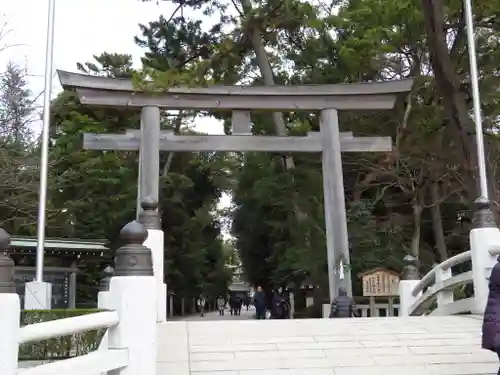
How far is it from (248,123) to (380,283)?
562cm

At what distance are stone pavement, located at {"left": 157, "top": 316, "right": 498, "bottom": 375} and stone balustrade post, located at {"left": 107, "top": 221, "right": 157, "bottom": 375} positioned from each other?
1.00 meters

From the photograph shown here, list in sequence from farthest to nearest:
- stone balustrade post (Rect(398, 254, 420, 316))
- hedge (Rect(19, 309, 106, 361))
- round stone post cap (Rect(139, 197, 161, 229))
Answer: stone balustrade post (Rect(398, 254, 420, 316)) → hedge (Rect(19, 309, 106, 361)) → round stone post cap (Rect(139, 197, 161, 229))

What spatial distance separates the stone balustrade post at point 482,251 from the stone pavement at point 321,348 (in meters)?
0.71

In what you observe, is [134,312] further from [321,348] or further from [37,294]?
[37,294]

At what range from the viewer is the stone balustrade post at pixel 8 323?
3.12 meters

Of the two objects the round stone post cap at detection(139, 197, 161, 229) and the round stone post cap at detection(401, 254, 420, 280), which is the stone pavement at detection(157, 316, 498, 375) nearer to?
the round stone post cap at detection(139, 197, 161, 229)

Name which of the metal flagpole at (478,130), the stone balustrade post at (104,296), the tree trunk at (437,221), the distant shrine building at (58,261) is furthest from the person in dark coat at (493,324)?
the tree trunk at (437,221)

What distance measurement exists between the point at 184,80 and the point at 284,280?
590 inches

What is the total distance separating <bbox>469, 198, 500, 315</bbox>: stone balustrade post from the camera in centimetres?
827

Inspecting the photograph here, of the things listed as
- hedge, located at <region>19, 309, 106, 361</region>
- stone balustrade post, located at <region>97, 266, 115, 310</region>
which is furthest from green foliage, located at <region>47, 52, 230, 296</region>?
hedge, located at <region>19, 309, 106, 361</region>

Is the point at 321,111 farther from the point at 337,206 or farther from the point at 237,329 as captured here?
the point at 237,329

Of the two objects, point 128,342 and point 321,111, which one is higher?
point 321,111

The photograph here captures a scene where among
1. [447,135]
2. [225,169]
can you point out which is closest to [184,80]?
[447,135]

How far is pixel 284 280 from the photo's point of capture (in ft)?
82.7
